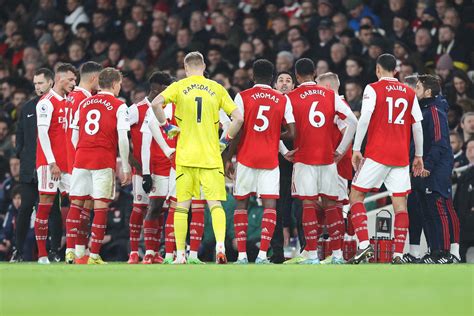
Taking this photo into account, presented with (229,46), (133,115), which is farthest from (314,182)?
(229,46)

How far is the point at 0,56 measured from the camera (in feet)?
81.9

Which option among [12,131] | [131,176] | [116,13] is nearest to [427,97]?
[131,176]

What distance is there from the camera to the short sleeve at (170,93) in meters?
13.2

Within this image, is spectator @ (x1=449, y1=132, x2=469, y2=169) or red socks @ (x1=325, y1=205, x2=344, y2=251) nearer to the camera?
red socks @ (x1=325, y1=205, x2=344, y2=251)

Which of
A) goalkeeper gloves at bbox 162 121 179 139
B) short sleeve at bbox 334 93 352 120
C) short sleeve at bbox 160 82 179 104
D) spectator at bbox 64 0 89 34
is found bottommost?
goalkeeper gloves at bbox 162 121 179 139

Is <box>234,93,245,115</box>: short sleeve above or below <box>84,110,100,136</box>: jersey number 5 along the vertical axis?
above

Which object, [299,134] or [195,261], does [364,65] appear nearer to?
[299,134]

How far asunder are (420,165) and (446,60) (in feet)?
17.8

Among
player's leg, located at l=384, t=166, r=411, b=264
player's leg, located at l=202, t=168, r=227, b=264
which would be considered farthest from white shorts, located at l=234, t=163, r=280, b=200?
player's leg, located at l=384, t=166, r=411, b=264

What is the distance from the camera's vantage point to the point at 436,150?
1423 cm

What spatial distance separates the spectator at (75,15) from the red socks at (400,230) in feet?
42.5

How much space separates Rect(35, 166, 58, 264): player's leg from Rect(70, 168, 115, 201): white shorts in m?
0.62

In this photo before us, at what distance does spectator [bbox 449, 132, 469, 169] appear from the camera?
1667 centimetres

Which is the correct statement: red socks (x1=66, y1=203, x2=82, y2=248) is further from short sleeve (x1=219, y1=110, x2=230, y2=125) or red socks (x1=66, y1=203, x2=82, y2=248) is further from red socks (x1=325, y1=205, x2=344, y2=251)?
red socks (x1=325, y1=205, x2=344, y2=251)
